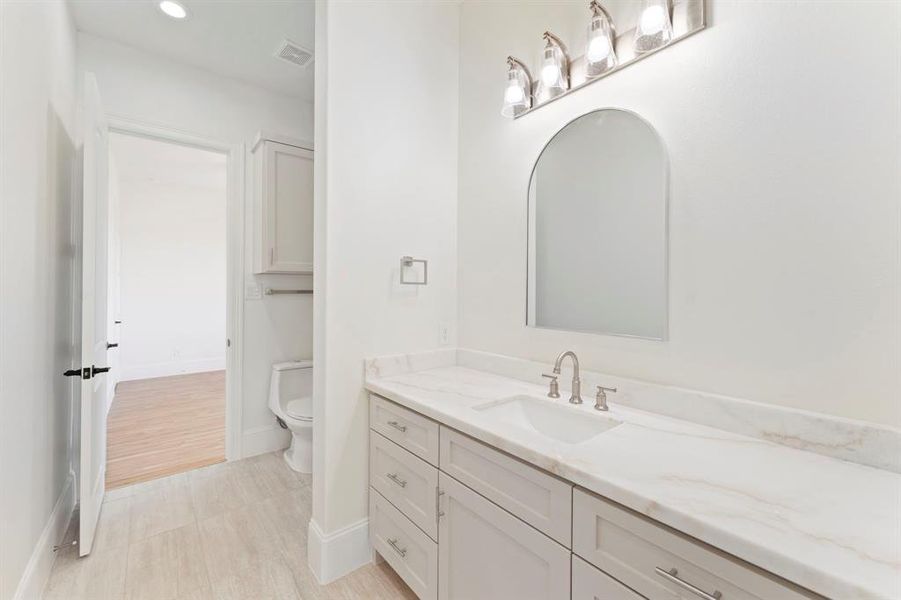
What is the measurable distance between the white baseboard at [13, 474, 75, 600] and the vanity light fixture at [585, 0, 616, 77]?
8.90 feet

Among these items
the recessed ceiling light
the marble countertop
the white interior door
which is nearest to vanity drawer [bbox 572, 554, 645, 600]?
the marble countertop

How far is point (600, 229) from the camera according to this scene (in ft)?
4.93

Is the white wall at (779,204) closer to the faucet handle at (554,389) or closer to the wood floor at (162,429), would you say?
the faucet handle at (554,389)

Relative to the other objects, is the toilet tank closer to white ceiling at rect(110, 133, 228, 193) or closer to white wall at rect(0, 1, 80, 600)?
white wall at rect(0, 1, 80, 600)

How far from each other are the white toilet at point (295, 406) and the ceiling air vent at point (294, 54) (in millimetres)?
2100

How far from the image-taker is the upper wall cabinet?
2611mm

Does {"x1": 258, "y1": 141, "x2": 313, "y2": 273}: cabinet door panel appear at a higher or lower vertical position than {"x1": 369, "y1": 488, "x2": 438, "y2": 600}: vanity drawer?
higher

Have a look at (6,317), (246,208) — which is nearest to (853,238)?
(6,317)

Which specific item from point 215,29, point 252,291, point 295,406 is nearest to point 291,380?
point 295,406

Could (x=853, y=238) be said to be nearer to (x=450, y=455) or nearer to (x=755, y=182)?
(x=755, y=182)

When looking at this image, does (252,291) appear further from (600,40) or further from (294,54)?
(600,40)

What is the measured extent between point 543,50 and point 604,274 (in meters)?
1.00

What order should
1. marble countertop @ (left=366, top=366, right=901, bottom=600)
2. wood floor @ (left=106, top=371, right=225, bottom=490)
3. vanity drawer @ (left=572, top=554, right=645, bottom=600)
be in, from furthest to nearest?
wood floor @ (left=106, top=371, right=225, bottom=490) → vanity drawer @ (left=572, top=554, right=645, bottom=600) → marble countertop @ (left=366, top=366, right=901, bottom=600)

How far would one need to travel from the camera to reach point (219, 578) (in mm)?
1604
